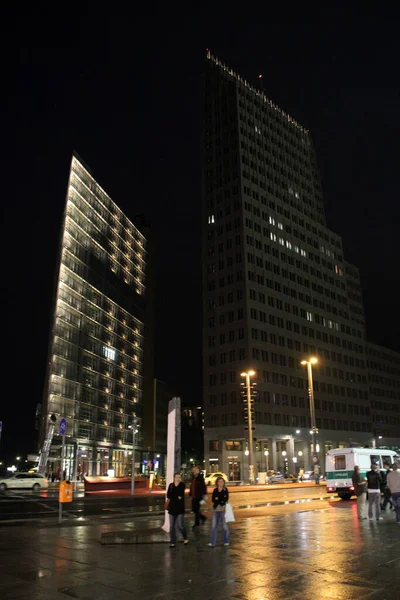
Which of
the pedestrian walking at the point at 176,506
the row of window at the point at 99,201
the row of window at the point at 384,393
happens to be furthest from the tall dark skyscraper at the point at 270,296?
the pedestrian walking at the point at 176,506

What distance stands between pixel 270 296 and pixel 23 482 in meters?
55.9

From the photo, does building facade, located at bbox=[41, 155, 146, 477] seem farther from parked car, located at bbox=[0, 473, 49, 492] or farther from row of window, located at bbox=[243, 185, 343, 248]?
row of window, located at bbox=[243, 185, 343, 248]

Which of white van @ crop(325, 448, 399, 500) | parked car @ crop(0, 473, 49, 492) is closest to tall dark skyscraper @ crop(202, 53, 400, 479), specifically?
parked car @ crop(0, 473, 49, 492)

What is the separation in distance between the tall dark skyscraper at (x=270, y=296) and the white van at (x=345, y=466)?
49.9 metres

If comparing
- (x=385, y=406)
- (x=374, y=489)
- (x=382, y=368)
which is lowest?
(x=374, y=489)

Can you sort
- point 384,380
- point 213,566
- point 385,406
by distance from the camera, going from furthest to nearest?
point 384,380, point 385,406, point 213,566

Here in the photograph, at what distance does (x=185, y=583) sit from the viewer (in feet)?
26.6

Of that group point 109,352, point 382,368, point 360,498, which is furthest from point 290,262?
point 360,498

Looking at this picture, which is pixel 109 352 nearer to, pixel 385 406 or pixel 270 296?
pixel 270 296

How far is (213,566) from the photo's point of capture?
369 inches

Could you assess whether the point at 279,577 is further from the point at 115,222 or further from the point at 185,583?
the point at 115,222

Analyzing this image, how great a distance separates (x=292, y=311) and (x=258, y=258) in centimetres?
1216

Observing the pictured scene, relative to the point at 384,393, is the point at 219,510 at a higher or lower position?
lower

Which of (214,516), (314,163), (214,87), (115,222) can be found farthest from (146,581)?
(314,163)
